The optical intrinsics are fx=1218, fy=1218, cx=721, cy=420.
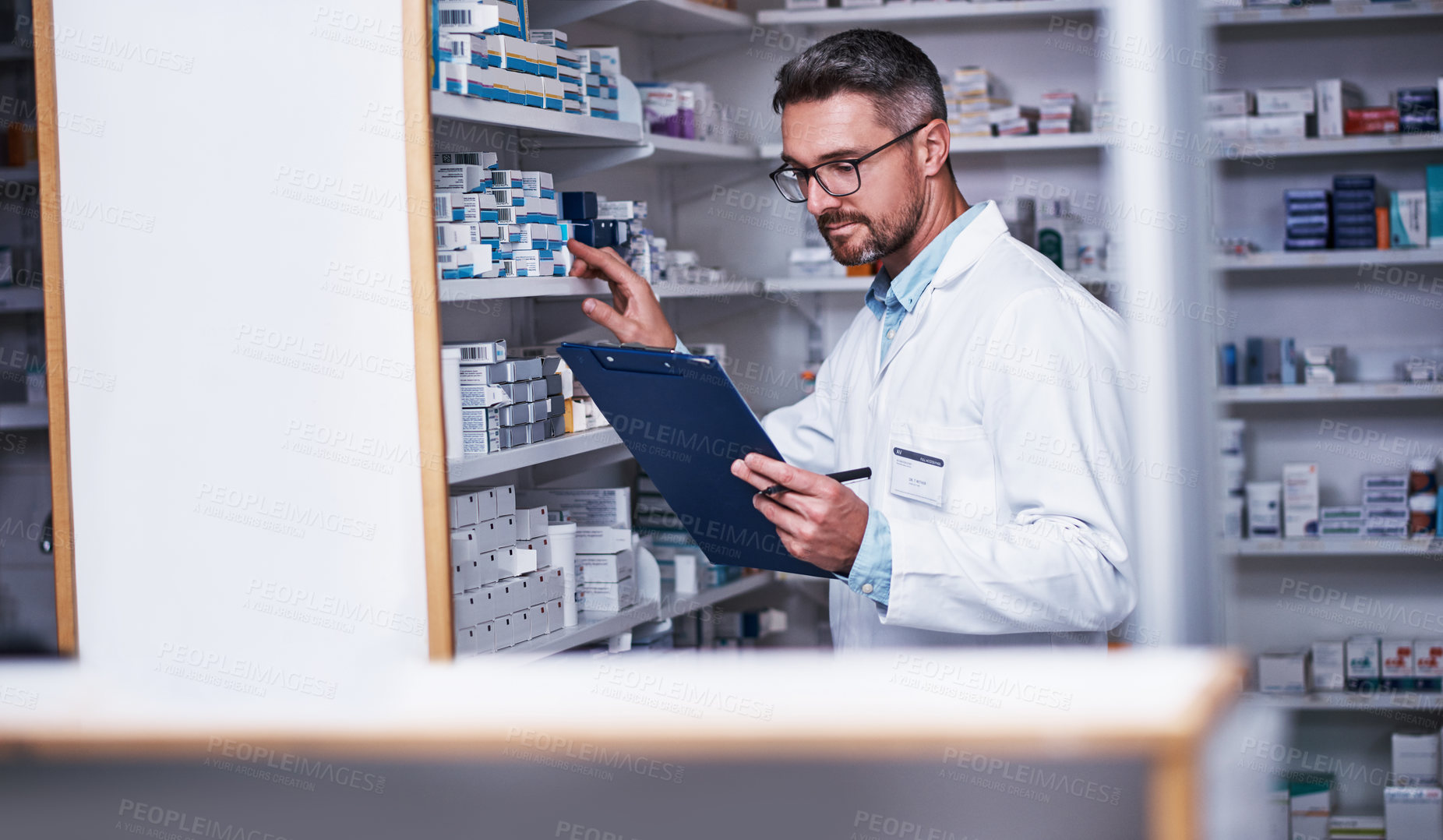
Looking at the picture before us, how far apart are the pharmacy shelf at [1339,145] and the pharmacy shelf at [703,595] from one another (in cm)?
180

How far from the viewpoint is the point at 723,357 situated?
11.6 ft

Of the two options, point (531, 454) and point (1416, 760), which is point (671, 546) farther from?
point (1416, 760)

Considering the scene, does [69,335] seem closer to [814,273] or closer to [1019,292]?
[1019,292]

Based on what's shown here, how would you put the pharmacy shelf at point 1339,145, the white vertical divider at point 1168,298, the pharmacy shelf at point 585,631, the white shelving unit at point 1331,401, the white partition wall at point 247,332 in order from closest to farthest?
1. the white vertical divider at point 1168,298
2. the white partition wall at point 247,332
3. the pharmacy shelf at point 585,631
4. the pharmacy shelf at point 1339,145
5. the white shelving unit at point 1331,401

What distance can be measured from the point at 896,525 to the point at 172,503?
3.91 ft

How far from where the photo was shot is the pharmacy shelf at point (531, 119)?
2111mm

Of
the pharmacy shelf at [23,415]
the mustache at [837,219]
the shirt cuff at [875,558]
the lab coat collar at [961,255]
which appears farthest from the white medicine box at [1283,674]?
the pharmacy shelf at [23,415]

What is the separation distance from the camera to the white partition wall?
1938 millimetres

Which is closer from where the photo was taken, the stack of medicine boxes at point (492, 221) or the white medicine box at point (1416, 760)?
the stack of medicine boxes at point (492, 221)

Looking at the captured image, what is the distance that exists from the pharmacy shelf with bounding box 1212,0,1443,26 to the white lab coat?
6.58 feet

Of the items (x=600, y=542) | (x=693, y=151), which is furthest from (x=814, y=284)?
(x=600, y=542)

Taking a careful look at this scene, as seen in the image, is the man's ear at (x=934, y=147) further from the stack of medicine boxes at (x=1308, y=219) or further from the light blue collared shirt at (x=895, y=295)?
the stack of medicine boxes at (x=1308, y=219)

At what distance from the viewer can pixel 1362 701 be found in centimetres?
370

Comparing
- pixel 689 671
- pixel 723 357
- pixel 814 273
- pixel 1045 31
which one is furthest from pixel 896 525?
pixel 1045 31
